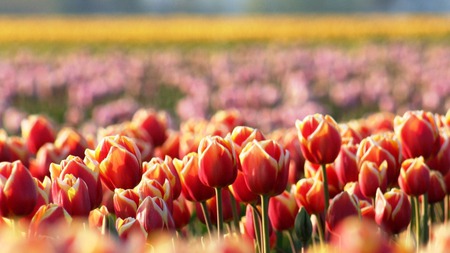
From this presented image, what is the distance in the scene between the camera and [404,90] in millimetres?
9969

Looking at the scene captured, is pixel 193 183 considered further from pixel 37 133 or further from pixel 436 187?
pixel 37 133

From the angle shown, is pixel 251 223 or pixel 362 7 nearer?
pixel 251 223

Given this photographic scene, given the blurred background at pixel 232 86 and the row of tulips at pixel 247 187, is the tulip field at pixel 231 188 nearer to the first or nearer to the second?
the row of tulips at pixel 247 187

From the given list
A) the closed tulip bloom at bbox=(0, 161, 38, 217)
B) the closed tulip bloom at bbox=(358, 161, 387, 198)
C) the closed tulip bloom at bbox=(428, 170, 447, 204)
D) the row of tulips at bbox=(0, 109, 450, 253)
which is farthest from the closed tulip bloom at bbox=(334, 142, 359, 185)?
the closed tulip bloom at bbox=(0, 161, 38, 217)

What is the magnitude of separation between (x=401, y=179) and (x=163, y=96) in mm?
9954

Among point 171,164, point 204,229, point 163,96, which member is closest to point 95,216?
point 171,164

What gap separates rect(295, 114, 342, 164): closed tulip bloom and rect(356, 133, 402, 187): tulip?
0.43 feet

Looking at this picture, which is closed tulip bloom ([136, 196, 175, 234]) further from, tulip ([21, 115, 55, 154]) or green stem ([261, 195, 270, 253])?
tulip ([21, 115, 55, 154])

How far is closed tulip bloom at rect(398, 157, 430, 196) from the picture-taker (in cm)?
247

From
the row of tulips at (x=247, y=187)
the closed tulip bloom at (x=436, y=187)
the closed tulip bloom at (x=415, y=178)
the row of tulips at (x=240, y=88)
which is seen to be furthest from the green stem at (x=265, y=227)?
the row of tulips at (x=240, y=88)

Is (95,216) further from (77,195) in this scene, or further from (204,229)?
(204,229)

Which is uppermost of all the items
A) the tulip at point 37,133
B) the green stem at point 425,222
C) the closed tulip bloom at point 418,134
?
the closed tulip bloom at point 418,134

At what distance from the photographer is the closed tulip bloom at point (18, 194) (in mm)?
2084

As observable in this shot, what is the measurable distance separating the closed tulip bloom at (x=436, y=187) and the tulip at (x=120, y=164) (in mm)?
992
